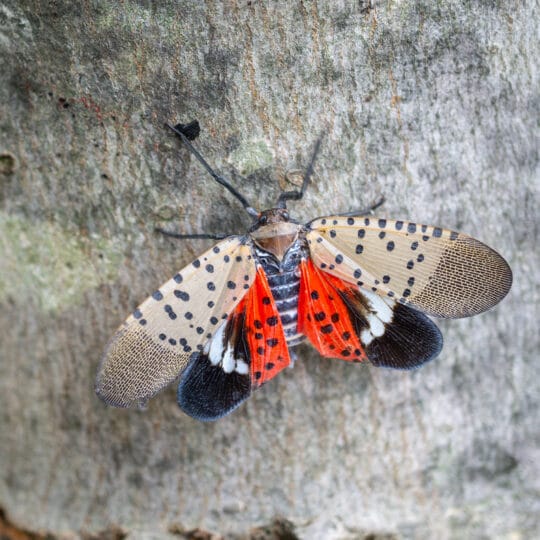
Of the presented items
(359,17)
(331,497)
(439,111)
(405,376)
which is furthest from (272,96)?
(331,497)

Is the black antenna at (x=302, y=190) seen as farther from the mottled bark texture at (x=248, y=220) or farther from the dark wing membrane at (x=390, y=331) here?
the dark wing membrane at (x=390, y=331)

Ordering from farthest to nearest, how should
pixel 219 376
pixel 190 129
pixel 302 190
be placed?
pixel 219 376
pixel 302 190
pixel 190 129

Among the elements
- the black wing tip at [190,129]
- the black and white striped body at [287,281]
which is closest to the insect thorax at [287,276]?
the black and white striped body at [287,281]

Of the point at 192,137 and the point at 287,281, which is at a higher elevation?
the point at 192,137

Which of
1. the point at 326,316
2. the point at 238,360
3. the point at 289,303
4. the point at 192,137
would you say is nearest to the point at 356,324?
the point at 326,316

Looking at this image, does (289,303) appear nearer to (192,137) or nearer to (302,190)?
(302,190)

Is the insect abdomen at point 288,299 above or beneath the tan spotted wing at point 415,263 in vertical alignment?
beneath

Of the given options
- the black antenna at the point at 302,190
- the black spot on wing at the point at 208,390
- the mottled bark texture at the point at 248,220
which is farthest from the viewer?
the black spot on wing at the point at 208,390
